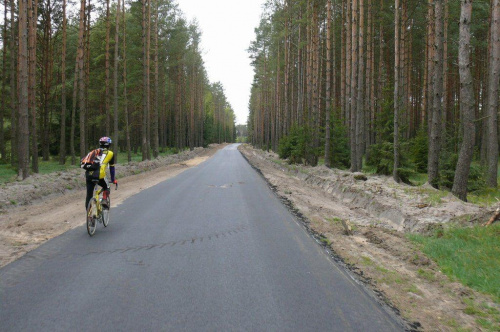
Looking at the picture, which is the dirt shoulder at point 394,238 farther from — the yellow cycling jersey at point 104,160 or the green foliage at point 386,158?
the yellow cycling jersey at point 104,160

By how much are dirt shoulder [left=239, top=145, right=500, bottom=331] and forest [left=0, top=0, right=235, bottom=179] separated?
489 inches

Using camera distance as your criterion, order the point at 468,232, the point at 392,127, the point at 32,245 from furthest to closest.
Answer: the point at 392,127
the point at 468,232
the point at 32,245

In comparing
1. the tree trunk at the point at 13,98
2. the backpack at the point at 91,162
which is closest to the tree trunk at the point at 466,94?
the backpack at the point at 91,162

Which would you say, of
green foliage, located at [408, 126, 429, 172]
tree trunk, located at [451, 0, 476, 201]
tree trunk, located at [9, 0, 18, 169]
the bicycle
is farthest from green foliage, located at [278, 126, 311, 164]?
tree trunk, located at [9, 0, 18, 169]

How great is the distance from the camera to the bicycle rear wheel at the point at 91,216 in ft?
23.2

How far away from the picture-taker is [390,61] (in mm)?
30375

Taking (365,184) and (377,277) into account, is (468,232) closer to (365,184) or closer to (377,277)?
(377,277)

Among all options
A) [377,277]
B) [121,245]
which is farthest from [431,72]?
[121,245]

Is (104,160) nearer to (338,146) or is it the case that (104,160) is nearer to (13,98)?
(338,146)

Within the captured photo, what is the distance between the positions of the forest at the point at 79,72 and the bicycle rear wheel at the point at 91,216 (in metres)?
9.44

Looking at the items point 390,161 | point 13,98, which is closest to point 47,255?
point 390,161

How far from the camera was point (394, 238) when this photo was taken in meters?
7.23

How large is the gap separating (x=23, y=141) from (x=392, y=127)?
16.0 m

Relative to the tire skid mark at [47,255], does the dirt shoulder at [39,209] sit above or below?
above
